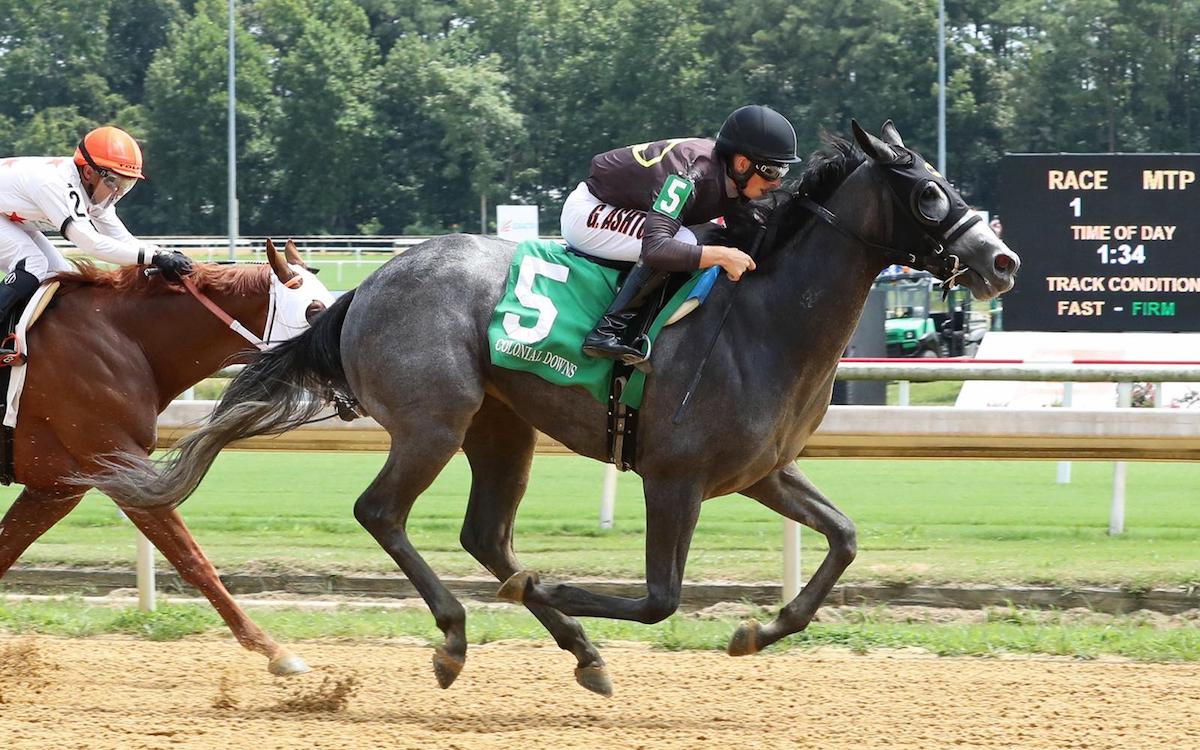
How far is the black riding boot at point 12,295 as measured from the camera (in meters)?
6.14

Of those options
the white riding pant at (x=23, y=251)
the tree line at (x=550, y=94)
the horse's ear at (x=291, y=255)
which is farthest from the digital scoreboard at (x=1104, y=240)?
the tree line at (x=550, y=94)

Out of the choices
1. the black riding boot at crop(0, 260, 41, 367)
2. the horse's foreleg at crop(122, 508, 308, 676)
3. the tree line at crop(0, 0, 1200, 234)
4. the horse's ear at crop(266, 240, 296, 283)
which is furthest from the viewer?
the tree line at crop(0, 0, 1200, 234)

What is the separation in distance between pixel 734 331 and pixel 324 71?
52721 millimetres

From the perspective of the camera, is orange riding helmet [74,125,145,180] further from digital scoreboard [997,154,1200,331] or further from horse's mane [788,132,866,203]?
digital scoreboard [997,154,1200,331]

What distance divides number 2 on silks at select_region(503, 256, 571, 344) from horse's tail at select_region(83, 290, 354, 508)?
2.34ft

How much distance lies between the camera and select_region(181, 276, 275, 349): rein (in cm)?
634

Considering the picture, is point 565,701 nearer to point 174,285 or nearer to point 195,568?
point 195,568

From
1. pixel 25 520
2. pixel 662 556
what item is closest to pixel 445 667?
pixel 662 556

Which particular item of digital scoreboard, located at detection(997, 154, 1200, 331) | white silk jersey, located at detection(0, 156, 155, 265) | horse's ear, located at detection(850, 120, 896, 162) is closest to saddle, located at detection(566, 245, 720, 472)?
horse's ear, located at detection(850, 120, 896, 162)

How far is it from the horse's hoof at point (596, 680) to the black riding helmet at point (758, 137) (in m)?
1.84

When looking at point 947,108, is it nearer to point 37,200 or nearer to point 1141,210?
point 1141,210

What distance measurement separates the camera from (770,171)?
17.6 feet

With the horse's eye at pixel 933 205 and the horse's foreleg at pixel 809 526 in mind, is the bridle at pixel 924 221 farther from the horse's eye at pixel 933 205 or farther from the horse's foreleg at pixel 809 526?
the horse's foreleg at pixel 809 526

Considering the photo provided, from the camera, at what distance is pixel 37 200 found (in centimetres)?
626
